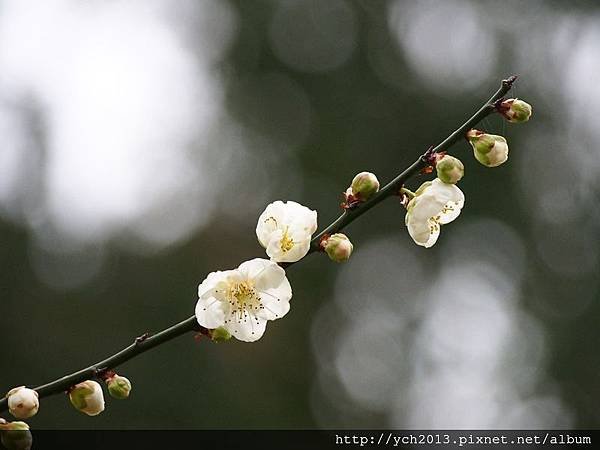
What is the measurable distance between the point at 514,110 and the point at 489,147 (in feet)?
0.19

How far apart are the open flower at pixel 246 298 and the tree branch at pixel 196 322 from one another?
28mm

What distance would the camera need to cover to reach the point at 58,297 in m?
6.03

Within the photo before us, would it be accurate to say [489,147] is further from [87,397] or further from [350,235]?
[350,235]

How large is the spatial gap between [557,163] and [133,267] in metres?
3.15

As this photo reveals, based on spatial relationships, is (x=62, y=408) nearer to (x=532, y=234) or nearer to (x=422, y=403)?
(x=422, y=403)

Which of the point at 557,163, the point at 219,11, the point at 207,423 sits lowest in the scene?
the point at 207,423

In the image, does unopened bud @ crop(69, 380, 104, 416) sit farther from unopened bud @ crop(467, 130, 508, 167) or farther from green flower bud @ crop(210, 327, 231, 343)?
unopened bud @ crop(467, 130, 508, 167)

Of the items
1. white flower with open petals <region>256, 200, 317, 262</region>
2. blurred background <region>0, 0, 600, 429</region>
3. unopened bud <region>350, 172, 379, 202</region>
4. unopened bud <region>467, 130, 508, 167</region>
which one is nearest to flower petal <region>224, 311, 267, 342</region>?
white flower with open petals <region>256, 200, 317, 262</region>

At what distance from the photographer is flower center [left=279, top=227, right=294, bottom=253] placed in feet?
3.41

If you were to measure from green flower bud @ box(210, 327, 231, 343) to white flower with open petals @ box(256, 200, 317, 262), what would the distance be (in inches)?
4.1

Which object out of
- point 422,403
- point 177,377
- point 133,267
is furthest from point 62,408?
point 422,403

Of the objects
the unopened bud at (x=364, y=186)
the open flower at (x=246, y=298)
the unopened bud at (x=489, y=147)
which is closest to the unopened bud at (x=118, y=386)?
the open flower at (x=246, y=298)

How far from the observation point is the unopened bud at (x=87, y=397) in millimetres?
1062

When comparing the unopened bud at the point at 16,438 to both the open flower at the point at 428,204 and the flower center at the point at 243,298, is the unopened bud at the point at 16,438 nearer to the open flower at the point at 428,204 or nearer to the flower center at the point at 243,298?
the flower center at the point at 243,298
